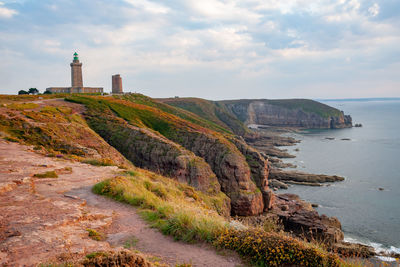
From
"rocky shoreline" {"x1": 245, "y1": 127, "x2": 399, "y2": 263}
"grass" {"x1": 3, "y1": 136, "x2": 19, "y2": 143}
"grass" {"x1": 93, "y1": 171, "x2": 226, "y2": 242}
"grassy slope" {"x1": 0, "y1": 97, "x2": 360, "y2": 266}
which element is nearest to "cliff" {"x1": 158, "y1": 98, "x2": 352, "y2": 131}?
"rocky shoreline" {"x1": 245, "y1": 127, "x2": 399, "y2": 263}

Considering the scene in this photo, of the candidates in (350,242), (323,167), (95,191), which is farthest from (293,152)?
(95,191)

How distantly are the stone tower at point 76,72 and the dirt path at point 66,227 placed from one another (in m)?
77.1

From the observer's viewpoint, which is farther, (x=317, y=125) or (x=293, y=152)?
(x=317, y=125)

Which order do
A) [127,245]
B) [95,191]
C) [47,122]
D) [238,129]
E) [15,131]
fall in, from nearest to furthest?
[127,245] < [95,191] < [15,131] < [47,122] < [238,129]

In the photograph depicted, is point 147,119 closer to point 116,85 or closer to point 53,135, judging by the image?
point 53,135

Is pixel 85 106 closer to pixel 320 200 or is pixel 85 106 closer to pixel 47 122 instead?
pixel 47 122

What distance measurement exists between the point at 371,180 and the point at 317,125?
408 feet

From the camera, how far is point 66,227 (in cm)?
866

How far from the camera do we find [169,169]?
4159 centimetres

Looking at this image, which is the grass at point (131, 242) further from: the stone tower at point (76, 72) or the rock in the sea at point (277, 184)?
the stone tower at point (76, 72)

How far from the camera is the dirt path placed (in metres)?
6.95

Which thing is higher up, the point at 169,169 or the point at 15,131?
the point at 15,131

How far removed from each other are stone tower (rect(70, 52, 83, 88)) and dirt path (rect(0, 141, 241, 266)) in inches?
3036

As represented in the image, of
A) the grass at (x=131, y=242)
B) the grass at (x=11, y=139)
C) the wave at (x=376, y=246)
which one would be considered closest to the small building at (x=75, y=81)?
the grass at (x=11, y=139)
